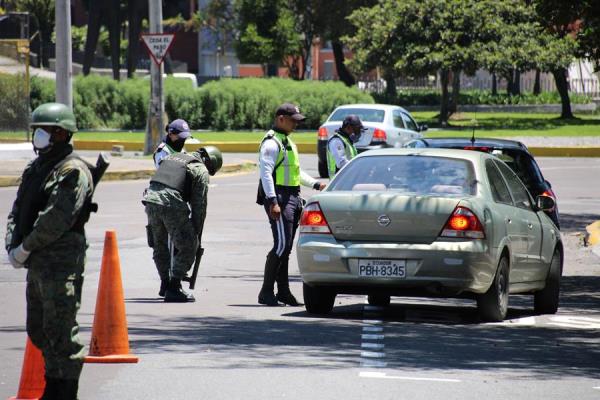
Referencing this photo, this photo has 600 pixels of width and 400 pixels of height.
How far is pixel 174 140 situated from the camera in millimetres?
13547

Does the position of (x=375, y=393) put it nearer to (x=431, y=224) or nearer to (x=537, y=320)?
(x=431, y=224)

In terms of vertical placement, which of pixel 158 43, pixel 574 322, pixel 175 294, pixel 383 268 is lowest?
pixel 574 322

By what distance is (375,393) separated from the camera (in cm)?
834

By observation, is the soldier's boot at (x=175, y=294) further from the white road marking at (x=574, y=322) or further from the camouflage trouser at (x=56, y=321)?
the camouflage trouser at (x=56, y=321)

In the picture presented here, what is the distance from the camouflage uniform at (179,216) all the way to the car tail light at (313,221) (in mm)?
1554

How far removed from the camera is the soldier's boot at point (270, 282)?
12.8 metres

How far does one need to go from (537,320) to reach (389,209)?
1.94 meters

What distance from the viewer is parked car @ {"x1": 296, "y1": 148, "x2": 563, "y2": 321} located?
1138cm

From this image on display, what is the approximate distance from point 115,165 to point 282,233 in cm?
1838

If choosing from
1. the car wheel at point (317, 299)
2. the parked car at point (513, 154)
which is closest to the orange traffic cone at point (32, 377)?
the car wheel at point (317, 299)

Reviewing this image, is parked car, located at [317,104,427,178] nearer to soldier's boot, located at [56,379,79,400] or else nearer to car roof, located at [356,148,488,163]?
car roof, located at [356,148,488,163]

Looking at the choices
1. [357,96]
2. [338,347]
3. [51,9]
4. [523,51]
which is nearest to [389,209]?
[338,347]

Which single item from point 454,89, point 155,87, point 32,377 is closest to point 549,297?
point 32,377

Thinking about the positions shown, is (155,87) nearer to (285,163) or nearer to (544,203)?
(285,163)
